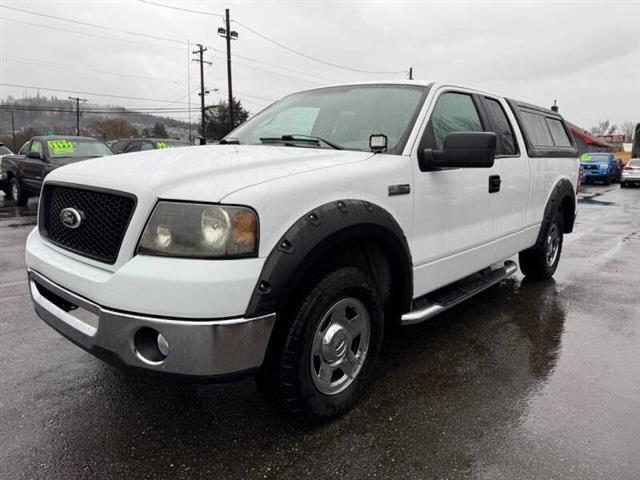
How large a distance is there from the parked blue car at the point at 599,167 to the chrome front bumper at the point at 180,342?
2889 centimetres

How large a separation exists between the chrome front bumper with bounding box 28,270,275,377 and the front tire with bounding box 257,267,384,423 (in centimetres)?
18

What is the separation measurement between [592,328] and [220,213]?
11.6 feet

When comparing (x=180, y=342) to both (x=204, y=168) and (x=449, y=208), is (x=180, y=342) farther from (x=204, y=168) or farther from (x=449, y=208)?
(x=449, y=208)

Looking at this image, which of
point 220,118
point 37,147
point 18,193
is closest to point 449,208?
point 37,147

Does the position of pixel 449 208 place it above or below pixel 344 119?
below

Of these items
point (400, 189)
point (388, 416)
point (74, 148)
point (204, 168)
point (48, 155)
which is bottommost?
point (388, 416)

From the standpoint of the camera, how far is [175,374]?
2025mm

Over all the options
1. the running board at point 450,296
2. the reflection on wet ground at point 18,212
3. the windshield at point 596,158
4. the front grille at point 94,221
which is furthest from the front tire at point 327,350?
the windshield at point 596,158

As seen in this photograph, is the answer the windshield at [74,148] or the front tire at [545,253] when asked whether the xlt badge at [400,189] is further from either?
the windshield at [74,148]

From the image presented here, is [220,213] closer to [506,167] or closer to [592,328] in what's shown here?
[506,167]

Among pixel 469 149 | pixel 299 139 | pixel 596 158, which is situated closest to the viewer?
pixel 469 149

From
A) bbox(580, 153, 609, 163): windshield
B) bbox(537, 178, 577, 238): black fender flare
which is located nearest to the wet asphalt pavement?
bbox(537, 178, 577, 238): black fender flare

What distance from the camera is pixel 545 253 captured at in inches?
207

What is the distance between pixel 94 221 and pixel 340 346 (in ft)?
4.47
